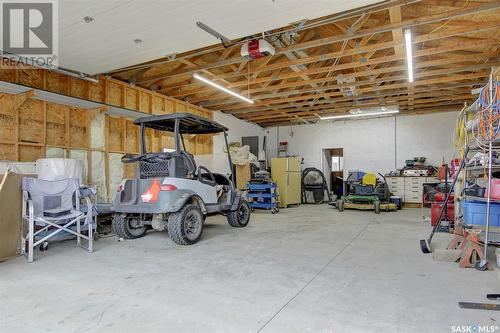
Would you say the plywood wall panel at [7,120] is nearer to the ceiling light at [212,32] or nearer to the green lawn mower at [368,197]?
the ceiling light at [212,32]

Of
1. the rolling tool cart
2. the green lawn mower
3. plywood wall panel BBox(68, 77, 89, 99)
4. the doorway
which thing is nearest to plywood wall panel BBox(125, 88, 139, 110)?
plywood wall panel BBox(68, 77, 89, 99)

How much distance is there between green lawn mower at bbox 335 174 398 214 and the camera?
28.3ft

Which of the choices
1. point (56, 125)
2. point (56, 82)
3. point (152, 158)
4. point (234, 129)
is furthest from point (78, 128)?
point (234, 129)

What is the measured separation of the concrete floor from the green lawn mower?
424 centimetres

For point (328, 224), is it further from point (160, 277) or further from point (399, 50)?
point (160, 277)

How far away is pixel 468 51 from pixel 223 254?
6.19m

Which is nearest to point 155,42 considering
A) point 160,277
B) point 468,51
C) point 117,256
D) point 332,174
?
point 117,256

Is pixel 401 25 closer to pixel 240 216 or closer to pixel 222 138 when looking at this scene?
pixel 240 216

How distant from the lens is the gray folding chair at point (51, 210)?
3.71m

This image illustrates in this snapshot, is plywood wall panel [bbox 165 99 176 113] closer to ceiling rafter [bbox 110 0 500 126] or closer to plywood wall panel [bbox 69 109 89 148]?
ceiling rafter [bbox 110 0 500 126]

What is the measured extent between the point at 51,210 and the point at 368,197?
7.64 meters

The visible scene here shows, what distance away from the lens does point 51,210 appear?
13.4 ft

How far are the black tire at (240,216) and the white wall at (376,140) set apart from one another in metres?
6.83

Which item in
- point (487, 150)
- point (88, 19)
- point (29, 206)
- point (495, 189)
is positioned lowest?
point (29, 206)
